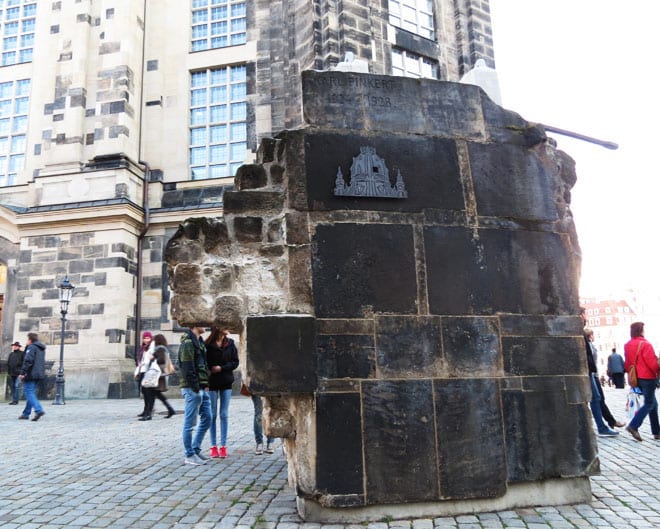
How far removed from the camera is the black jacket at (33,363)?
11.4 m

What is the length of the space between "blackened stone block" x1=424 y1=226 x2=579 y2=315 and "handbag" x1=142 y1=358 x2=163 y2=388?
23.4 ft

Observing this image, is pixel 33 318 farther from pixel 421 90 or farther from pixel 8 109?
pixel 421 90

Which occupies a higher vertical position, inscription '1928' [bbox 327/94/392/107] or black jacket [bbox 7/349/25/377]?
inscription '1928' [bbox 327/94/392/107]

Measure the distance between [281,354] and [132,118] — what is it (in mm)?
16063

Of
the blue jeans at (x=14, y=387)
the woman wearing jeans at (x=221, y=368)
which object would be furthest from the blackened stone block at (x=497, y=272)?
the blue jeans at (x=14, y=387)

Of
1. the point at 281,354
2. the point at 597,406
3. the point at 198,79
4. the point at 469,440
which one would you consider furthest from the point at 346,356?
the point at 198,79

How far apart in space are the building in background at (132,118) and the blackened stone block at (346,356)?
12.9m

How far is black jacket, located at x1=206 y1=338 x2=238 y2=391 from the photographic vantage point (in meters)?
6.89

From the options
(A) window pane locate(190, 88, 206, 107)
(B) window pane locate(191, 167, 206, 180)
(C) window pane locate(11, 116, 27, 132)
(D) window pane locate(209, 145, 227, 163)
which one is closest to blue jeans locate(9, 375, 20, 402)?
(B) window pane locate(191, 167, 206, 180)

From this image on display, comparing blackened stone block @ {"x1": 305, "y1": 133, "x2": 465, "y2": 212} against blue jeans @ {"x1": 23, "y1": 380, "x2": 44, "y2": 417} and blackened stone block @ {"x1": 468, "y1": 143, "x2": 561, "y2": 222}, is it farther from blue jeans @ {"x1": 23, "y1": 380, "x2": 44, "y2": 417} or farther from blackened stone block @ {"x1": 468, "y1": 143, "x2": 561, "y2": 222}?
blue jeans @ {"x1": 23, "y1": 380, "x2": 44, "y2": 417}

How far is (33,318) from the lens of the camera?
16.3m

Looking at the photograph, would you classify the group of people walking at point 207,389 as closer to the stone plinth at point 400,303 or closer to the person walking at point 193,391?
the person walking at point 193,391

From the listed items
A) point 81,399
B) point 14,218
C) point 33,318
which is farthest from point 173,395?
point 14,218

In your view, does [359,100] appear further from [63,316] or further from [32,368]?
[63,316]
